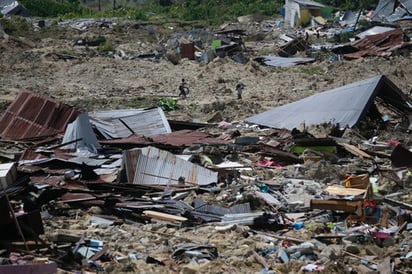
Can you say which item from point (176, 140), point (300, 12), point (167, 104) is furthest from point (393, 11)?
point (176, 140)

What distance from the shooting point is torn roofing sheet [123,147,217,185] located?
1015 centimetres

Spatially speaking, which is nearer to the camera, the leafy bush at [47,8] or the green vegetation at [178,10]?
the green vegetation at [178,10]

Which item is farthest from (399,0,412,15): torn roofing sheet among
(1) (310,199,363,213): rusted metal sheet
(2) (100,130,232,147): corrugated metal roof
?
(1) (310,199,363,213): rusted metal sheet

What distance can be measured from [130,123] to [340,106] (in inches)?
155

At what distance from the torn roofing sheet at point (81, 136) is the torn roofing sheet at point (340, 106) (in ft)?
12.1

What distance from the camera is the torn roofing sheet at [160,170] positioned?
10148mm

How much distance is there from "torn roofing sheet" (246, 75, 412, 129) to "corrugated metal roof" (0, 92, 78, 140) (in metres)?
3.67

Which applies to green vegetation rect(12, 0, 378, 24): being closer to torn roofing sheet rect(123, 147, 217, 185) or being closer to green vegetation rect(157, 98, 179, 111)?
green vegetation rect(157, 98, 179, 111)

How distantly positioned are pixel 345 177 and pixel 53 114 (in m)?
5.92

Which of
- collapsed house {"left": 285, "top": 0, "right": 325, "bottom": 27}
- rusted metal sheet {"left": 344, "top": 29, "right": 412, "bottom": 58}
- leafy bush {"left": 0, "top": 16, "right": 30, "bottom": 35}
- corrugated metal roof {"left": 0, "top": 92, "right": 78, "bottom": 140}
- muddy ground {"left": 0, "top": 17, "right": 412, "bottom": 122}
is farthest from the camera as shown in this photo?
collapsed house {"left": 285, "top": 0, "right": 325, "bottom": 27}

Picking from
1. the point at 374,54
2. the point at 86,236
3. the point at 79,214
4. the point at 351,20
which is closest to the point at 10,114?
the point at 79,214

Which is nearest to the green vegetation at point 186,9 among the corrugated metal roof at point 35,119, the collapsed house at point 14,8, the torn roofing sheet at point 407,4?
the collapsed house at point 14,8

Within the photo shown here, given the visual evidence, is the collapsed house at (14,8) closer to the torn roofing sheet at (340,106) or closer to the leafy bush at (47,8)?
the leafy bush at (47,8)

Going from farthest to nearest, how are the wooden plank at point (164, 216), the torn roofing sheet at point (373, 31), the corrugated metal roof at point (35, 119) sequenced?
the torn roofing sheet at point (373, 31), the corrugated metal roof at point (35, 119), the wooden plank at point (164, 216)
